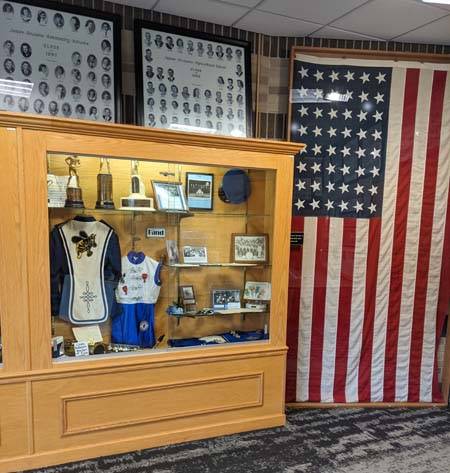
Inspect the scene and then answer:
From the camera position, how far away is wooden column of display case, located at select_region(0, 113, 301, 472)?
2.14 metres

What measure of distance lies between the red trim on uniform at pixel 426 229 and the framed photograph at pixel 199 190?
5.69ft

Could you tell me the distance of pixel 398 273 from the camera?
318 centimetres

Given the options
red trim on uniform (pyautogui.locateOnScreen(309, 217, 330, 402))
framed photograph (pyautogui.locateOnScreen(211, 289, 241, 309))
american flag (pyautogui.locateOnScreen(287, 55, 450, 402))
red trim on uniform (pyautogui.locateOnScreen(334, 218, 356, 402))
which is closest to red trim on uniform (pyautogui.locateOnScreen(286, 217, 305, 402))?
american flag (pyautogui.locateOnScreen(287, 55, 450, 402))

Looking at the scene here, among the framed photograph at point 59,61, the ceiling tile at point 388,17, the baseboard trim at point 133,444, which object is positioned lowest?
the baseboard trim at point 133,444

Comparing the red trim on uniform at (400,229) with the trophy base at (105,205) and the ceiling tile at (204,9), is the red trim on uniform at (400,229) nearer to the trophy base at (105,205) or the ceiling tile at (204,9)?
the ceiling tile at (204,9)

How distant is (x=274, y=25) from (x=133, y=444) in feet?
9.97

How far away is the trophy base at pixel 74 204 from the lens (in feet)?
8.03

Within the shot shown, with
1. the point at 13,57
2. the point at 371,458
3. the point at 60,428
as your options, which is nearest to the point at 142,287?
the point at 60,428

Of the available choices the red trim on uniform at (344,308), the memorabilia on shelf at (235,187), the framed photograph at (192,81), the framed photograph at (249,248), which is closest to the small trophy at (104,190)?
the framed photograph at (192,81)

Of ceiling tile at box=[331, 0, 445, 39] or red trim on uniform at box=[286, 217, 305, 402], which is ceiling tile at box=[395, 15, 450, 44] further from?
red trim on uniform at box=[286, 217, 305, 402]

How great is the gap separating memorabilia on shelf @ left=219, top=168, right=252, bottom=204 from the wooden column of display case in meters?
0.12

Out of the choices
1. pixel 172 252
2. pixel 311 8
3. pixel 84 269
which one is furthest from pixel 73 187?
pixel 311 8

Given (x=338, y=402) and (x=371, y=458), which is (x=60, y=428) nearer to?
(x=371, y=458)

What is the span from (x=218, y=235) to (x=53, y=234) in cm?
114
